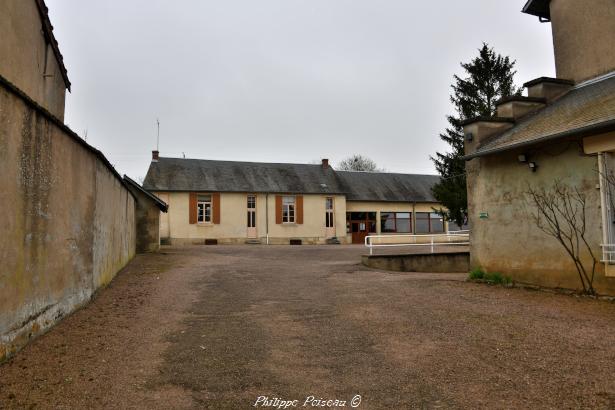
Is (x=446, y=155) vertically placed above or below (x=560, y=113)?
above

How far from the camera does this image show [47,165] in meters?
5.43

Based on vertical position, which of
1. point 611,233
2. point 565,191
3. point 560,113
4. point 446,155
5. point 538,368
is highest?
point 446,155

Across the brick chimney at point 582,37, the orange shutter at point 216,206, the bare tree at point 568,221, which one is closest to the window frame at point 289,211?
the orange shutter at point 216,206

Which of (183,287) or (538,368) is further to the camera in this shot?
(183,287)

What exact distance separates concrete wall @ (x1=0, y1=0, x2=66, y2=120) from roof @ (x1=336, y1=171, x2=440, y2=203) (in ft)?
80.2

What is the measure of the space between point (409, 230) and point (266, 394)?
3209 cm

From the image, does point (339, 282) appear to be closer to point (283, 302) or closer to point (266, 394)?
point (283, 302)

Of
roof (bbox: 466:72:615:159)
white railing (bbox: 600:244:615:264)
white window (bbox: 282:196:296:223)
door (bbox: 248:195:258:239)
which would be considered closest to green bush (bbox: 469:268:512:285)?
white railing (bbox: 600:244:615:264)

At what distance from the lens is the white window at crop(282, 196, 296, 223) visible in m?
31.5

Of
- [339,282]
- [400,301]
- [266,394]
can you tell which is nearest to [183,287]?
[339,282]

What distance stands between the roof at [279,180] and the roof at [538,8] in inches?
790

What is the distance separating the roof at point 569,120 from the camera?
8.02m

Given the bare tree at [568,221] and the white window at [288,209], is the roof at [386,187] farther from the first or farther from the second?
the bare tree at [568,221]

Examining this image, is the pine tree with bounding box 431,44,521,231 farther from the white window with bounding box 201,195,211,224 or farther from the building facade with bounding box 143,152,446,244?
the white window with bounding box 201,195,211,224
